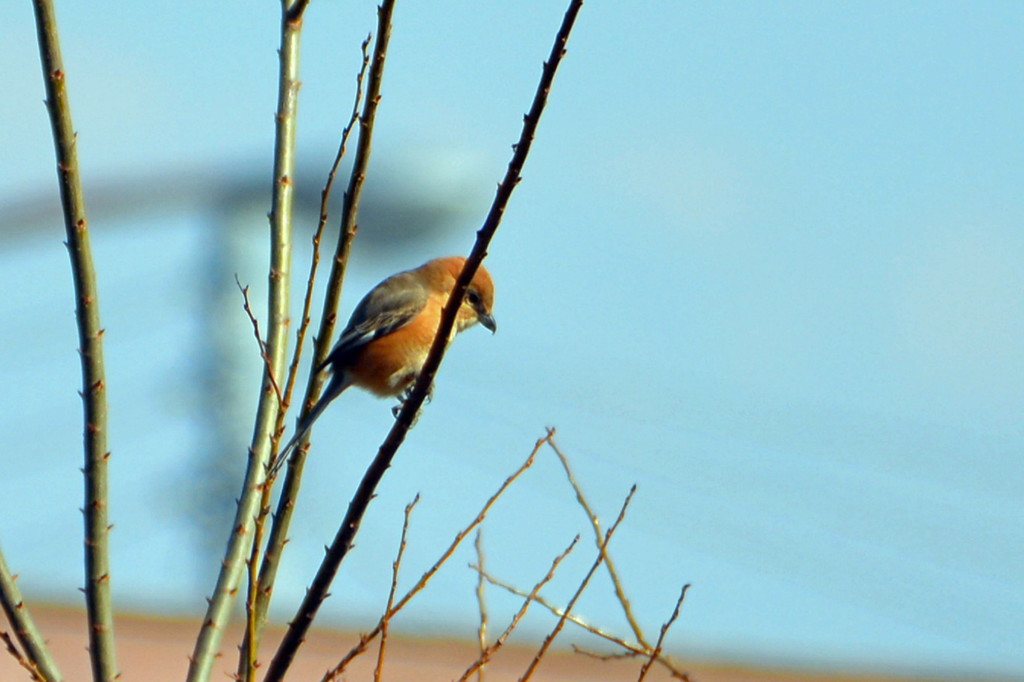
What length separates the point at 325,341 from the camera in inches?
101

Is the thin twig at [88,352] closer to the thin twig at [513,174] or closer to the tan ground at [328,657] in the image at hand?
the thin twig at [513,174]

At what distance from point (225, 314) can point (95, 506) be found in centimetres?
1488

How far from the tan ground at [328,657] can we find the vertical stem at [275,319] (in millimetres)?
5757

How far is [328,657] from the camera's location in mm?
8617

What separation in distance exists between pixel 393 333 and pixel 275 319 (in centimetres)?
270

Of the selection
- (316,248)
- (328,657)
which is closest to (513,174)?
(316,248)

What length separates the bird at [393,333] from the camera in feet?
17.4

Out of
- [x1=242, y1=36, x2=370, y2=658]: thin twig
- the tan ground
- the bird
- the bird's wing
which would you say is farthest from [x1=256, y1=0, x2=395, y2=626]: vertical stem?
the tan ground

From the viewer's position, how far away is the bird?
5.29 meters

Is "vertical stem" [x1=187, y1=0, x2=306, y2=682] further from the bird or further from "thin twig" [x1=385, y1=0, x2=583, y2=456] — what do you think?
the bird

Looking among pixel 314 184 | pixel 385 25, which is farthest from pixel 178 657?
pixel 385 25

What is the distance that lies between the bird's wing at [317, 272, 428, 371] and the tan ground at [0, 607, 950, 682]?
3151 millimetres

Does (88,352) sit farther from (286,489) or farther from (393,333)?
(393,333)

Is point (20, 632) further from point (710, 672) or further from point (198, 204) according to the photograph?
point (198, 204)
